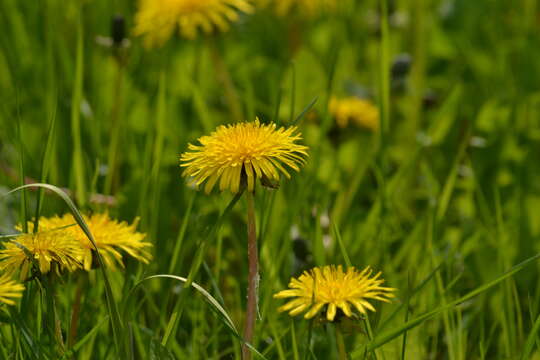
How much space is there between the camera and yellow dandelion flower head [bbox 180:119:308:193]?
35.5 inches

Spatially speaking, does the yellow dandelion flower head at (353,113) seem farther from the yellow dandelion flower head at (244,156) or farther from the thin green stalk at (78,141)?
the yellow dandelion flower head at (244,156)

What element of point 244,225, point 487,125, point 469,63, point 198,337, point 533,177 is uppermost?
point 469,63

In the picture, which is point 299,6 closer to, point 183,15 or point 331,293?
point 183,15

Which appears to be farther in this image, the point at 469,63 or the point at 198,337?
the point at 469,63

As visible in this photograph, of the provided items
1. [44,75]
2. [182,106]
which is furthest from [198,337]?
[44,75]

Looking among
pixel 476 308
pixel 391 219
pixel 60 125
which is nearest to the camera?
pixel 476 308

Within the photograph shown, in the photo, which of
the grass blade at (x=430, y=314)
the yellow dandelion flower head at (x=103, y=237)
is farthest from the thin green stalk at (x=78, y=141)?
the grass blade at (x=430, y=314)

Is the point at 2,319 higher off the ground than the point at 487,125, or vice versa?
the point at 487,125

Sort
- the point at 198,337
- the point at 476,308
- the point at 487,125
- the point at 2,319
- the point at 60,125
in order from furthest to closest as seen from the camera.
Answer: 1. the point at 487,125
2. the point at 60,125
3. the point at 476,308
4. the point at 198,337
5. the point at 2,319

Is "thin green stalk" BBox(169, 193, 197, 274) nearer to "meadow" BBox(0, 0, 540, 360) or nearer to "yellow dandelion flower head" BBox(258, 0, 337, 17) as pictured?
"meadow" BBox(0, 0, 540, 360)

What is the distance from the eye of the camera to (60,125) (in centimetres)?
175

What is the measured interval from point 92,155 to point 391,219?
28.8 inches

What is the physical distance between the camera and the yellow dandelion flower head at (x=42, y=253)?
89 cm

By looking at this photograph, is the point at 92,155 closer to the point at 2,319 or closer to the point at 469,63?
the point at 2,319
